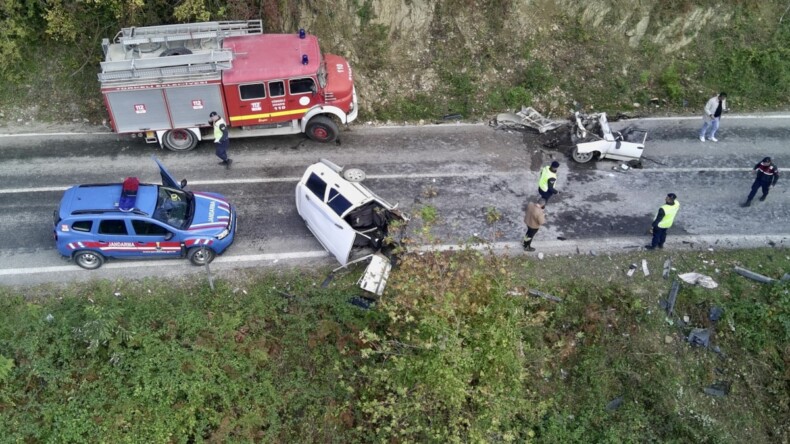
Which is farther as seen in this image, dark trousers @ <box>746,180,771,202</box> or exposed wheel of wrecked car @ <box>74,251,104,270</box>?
dark trousers @ <box>746,180,771,202</box>

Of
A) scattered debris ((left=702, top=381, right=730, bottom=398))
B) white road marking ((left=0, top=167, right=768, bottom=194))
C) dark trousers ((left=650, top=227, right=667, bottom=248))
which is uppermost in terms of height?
white road marking ((left=0, top=167, right=768, bottom=194))

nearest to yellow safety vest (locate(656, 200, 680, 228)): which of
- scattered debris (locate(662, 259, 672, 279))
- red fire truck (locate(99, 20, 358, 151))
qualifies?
scattered debris (locate(662, 259, 672, 279))

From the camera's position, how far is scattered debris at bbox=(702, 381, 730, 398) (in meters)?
11.4

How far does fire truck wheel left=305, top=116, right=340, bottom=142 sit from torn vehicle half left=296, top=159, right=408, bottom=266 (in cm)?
285

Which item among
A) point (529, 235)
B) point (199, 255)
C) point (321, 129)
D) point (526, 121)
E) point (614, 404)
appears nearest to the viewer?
point (614, 404)

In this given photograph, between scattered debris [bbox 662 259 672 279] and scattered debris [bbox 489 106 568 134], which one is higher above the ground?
scattered debris [bbox 489 106 568 134]

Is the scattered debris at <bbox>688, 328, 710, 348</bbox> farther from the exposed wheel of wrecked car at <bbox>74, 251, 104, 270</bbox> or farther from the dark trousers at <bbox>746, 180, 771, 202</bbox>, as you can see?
the exposed wheel of wrecked car at <bbox>74, 251, 104, 270</bbox>

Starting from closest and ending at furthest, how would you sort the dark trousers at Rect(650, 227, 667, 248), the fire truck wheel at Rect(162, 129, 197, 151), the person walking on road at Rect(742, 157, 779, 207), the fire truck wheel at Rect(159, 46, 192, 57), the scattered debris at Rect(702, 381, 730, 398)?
the scattered debris at Rect(702, 381, 730, 398), the dark trousers at Rect(650, 227, 667, 248), the person walking on road at Rect(742, 157, 779, 207), the fire truck wheel at Rect(159, 46, 192, 57), the fire truck wheel at Rect(162, 129, 197, 151)

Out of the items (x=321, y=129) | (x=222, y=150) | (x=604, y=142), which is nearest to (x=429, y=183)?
(x=321, y=129)

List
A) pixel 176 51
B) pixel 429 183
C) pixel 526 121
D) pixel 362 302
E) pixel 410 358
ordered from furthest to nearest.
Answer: pixel 526 121 < pixel 429 183 < pixel 176 51 < pixel 362 302 < pixel 410 358

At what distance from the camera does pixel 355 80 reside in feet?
56.4

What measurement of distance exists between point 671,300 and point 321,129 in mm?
9592

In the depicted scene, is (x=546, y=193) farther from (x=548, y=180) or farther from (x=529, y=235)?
(x=529, y=235)

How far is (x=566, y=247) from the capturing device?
1302 cm
